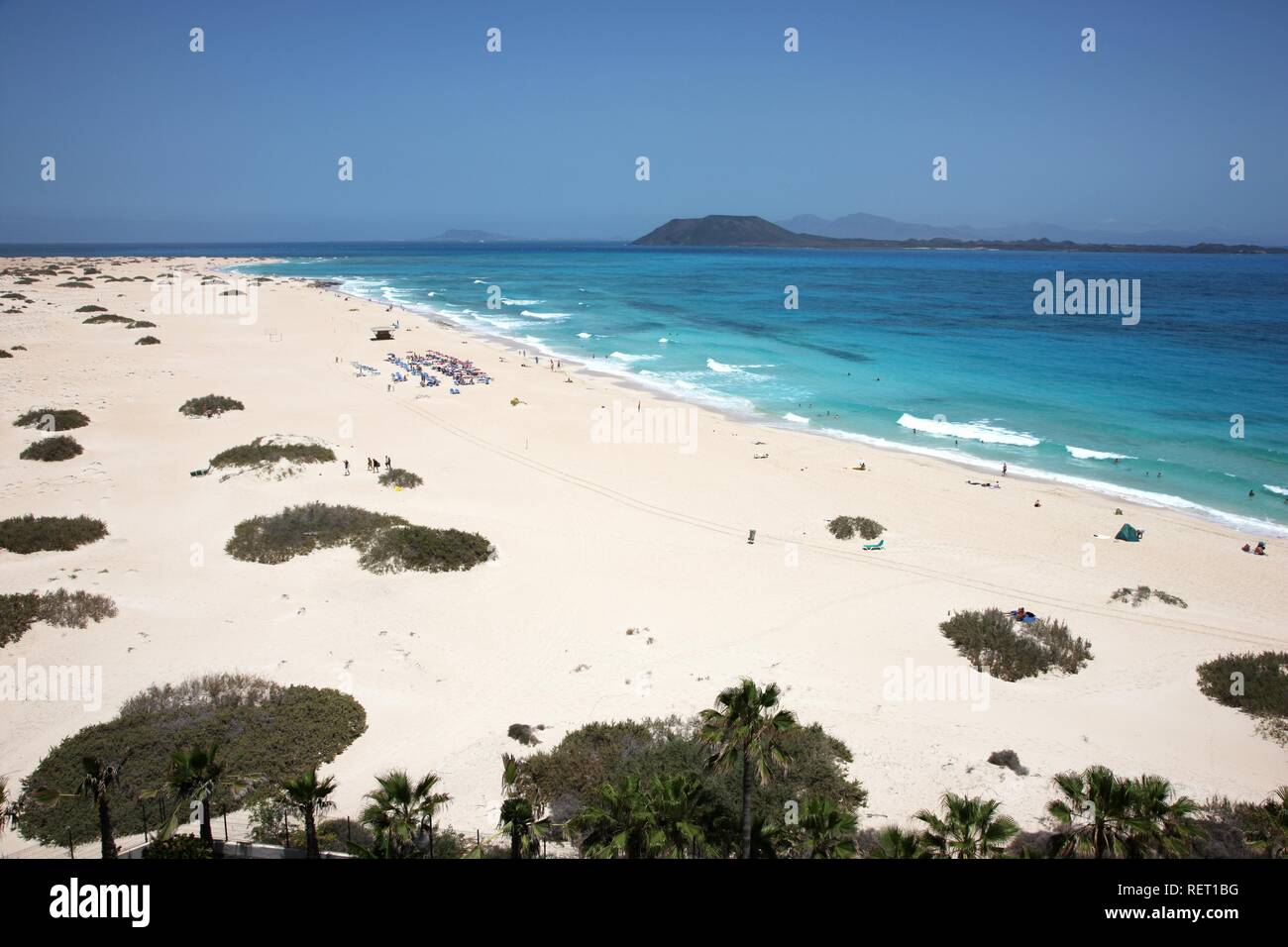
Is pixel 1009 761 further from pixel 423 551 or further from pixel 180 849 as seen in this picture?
pixel 423 551

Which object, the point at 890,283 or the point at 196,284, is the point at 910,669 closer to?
the point at 196,284

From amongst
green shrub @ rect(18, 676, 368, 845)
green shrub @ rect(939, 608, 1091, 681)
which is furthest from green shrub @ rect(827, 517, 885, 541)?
green shrub @ rect(18, 676, 368, 845)

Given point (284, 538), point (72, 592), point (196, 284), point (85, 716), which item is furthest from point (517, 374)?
point (196, 284)

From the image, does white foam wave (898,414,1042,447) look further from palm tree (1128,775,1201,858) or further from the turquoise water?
palm tree (1128,775,1201,858)

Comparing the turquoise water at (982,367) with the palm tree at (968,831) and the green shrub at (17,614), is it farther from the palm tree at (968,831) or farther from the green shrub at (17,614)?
the green shrub at (17,614)

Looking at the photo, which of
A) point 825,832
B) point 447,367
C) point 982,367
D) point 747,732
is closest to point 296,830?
point 747,732

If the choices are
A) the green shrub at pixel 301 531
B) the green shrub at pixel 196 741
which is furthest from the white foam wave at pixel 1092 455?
the green shrub at pixel 196 741
